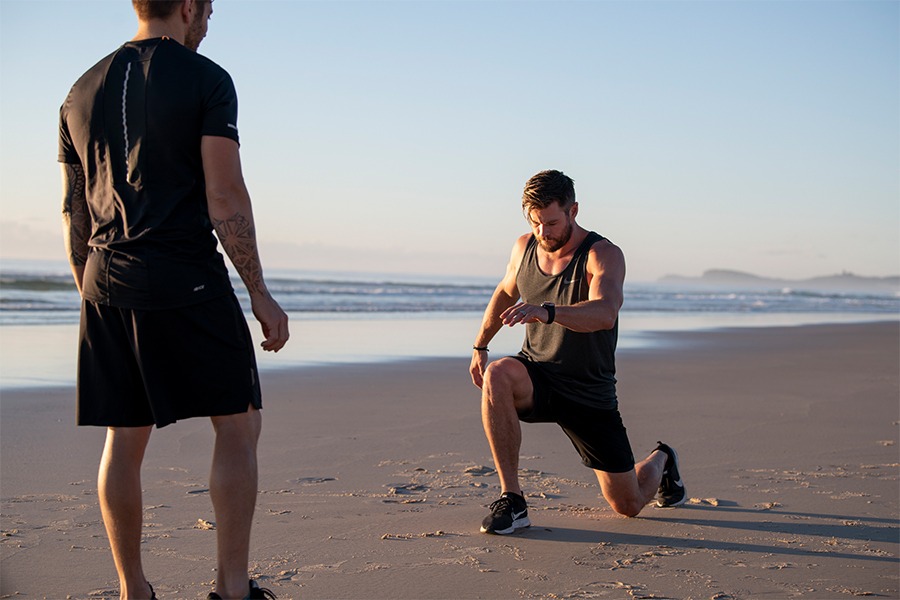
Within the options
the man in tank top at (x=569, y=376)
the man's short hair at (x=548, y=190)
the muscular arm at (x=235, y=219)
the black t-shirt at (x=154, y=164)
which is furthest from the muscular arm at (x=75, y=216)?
the man's short hair at (x=548, y=190)

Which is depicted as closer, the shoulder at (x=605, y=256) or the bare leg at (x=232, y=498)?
the bare leg at (x=232, y=498)

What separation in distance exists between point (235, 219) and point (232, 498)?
32.6 inches

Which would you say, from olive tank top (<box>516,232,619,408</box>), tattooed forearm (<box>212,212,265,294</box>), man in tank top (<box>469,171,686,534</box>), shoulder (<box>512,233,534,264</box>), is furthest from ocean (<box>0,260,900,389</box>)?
tattooed forearm (<box>212,212,265,294</box>)

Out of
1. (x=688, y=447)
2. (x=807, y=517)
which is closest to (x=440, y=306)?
(x=688, y=447)

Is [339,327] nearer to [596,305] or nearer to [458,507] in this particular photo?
[458,507]

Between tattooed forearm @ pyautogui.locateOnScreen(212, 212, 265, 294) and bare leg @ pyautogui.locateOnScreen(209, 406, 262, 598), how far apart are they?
41 cm

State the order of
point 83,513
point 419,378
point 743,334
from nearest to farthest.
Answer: point 83,513 < point 419,378 < point 743,334

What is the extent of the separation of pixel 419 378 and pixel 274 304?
5.55m

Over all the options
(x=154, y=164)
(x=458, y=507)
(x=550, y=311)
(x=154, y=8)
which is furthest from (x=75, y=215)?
(x=458, y=507)

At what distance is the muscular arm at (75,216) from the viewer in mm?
2262

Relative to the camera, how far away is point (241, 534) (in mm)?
2143

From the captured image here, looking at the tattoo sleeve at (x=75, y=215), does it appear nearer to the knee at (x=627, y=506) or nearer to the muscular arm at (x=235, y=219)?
the muscular arm at (x=235, y=219)

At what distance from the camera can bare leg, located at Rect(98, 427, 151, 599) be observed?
2125mm

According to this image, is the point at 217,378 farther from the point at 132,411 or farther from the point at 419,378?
the point at 419,378
